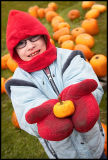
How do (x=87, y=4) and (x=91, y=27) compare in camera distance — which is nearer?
(x=91, y=27)

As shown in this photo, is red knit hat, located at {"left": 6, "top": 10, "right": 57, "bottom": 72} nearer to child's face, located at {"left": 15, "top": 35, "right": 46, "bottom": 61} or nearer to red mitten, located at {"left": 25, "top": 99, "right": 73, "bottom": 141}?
child's face, located at {"left": 15, "top": 35, "right": 46, "bottom": 61}

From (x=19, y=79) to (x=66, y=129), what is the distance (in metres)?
0.61

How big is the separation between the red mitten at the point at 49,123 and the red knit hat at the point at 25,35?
0.42 m

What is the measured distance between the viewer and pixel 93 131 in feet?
4.72

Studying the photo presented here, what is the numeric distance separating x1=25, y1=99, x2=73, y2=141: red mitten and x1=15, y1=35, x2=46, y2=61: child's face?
463 millimetres

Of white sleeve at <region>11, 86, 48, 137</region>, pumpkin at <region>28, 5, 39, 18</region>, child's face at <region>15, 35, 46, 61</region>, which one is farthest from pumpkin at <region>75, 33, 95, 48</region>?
pumpkin at <region>28, 5, 39, 18</region>

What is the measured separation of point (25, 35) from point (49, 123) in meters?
0.64

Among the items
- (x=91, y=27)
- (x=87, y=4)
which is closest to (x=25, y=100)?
(x=91, y=27)

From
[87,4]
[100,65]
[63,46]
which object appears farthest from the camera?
[87,4]

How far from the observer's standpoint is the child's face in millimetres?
1287

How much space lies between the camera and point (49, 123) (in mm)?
942

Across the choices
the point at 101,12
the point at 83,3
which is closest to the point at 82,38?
the point at 101,12

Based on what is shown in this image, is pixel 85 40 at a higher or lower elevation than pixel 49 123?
lower

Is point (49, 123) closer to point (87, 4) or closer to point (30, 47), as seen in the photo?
point (30, 47)
